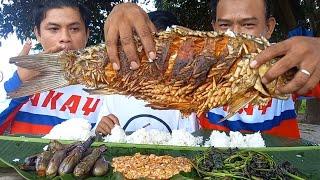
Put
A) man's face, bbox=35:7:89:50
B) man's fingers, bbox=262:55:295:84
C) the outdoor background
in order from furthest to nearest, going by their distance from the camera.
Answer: the outdoor background
man's face, bbox=35:7:89:50
man's fingers, bbox=262:55:295:84

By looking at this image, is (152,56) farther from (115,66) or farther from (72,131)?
(72,131)

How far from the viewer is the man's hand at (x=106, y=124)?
433 centimetres

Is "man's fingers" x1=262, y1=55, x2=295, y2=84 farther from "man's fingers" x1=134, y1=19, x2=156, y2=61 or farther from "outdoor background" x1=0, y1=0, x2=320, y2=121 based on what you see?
"outdoor background" x1=0, y1=0, x2=320, y2=121

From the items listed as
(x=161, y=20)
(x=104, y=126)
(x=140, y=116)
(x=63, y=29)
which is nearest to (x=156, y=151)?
(x=104, y=126)

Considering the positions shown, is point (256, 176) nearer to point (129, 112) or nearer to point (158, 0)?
point (129, 112)

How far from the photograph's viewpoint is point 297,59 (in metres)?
2.48

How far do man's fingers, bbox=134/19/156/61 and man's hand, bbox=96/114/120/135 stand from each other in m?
1.83

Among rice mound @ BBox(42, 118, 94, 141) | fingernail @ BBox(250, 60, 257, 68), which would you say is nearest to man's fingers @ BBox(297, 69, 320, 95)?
fingernail @ BBox(250, 60, 257, 68)

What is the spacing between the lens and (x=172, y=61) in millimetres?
2744

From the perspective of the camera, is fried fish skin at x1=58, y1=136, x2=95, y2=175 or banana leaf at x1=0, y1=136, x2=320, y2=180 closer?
fried fish skin at x1=58, y1=136, x2=95, y2=175

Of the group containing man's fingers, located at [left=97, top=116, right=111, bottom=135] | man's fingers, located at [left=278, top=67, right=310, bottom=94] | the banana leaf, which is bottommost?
the banana leaf

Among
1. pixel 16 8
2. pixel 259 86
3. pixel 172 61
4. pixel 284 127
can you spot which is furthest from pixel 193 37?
pixel 16 8

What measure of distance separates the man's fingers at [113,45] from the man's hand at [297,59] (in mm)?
856

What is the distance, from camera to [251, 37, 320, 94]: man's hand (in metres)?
2.47
